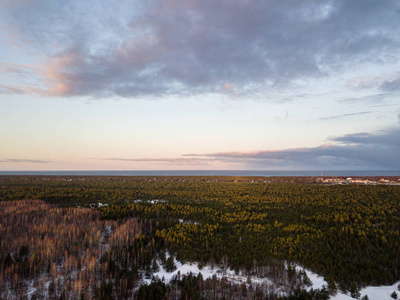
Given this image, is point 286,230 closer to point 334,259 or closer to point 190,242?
point 334,259

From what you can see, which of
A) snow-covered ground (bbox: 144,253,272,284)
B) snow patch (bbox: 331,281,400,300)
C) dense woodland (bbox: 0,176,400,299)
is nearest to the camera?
snow patch (bbox: 331,281,400,300)

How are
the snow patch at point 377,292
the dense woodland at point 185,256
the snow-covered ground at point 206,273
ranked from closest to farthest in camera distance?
the snow patch at point 377,292 < the dense woodland at point 185,256 < the snow-covered ground at point 206,273

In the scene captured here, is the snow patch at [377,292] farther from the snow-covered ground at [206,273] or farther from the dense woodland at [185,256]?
the snow-covered ground at [206,273]

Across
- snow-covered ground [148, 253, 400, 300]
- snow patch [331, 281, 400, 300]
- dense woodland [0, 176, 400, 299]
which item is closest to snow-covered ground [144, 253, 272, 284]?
snow-covered ground [148, 253, 400, 300]

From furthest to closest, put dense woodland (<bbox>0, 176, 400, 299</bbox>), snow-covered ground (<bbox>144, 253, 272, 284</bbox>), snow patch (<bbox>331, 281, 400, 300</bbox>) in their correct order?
1. snow-covered ground (<bbox>144, 253, 272, 284</bbox>)
2. dense woodland (<bbox>0, 176, 400, 299</bbox>)
3. snow patch (<bbox>331, 281, 400, 300</bbox>)

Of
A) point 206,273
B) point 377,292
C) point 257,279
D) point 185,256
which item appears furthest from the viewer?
point 185,256

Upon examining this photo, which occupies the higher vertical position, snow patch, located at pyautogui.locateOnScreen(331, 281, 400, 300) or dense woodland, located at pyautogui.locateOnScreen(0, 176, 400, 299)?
dense woodland, located at pyautogui.locateOnScreen(0, 176, 400, 299)

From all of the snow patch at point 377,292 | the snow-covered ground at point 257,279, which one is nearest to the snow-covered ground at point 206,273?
the snow-covered ground at point 257,279

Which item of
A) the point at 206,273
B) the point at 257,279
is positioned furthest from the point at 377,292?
the point at 206,273

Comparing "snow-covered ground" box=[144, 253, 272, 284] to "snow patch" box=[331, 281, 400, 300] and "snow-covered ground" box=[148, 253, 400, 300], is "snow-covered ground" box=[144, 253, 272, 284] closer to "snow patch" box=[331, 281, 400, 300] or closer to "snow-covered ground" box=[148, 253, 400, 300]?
"snow-covered ground" box=[148, 253, 400, 300]

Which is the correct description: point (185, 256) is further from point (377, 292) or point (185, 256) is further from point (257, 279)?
point (377, 292)

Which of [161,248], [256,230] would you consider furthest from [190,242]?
[256,230]
